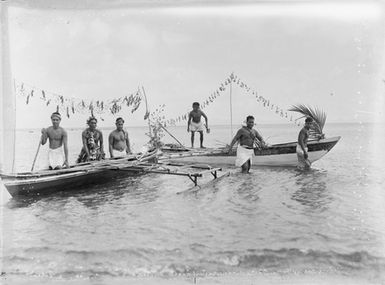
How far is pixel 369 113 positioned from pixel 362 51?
42cm

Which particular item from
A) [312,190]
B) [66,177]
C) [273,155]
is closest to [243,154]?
[273,155]

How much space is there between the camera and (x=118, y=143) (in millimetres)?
6406

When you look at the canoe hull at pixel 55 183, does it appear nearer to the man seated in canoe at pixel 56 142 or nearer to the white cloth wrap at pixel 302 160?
the man seated in canoe at pixel 56 142

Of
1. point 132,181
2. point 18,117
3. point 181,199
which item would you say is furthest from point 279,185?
point 18,117

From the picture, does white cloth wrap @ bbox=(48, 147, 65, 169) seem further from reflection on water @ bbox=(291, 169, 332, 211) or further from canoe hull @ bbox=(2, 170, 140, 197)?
reflection on water @ bbox=(291, 169, 332, 211)

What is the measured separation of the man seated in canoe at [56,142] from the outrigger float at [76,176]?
0.21 m

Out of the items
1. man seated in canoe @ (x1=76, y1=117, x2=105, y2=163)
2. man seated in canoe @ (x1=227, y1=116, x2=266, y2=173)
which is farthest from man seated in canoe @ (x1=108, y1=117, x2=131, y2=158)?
man seated in canoe @ (x1=227, y1=116, x2=266, y2=173)

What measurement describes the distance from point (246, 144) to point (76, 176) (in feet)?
10.1

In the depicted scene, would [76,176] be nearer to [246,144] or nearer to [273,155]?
[246,144]

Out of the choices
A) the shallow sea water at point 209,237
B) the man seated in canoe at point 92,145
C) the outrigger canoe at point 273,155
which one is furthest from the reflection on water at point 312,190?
the man seated in canoe at point 92,145

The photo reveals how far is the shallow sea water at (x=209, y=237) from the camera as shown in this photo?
2312mm

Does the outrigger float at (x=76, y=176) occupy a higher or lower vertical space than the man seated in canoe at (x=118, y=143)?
lower

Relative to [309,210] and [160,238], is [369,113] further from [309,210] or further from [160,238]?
[160,238]

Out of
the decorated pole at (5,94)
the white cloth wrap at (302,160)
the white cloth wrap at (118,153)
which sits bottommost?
the white cloth wrap at (302,160)
